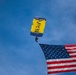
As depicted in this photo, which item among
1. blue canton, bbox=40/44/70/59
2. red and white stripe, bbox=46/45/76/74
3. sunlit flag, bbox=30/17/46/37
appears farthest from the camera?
blue canton, bbox=40/44/70/59

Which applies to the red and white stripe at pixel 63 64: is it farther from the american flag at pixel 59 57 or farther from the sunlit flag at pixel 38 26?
the sunlit flag at pixel 38 26

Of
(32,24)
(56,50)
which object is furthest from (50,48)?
(32,24)

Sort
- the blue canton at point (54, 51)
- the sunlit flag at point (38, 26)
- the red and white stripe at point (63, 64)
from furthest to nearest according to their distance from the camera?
the blue canton at point (54, 51), the red and white stripe at point (63, 64), the sunlit flag at point (38, 26)

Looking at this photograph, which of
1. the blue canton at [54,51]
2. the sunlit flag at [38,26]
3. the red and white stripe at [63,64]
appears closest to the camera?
the sunlit flag at [38,26]

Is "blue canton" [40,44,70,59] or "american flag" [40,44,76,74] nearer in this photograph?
"american flag" [40,44,76,74]

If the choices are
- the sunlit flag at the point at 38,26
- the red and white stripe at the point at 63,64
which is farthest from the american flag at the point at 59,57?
the sunlit flag at the point at 38,26

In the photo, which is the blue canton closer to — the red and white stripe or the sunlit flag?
the red and white stripe

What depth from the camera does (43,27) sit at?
46531 millimetres

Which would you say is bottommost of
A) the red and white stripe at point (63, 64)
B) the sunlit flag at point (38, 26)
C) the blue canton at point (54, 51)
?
the red and white stripe at point (63, 64)

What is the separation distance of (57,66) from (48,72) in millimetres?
1204

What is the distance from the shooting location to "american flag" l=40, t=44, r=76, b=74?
4744 centimetres

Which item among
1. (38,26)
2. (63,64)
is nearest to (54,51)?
(63,64)

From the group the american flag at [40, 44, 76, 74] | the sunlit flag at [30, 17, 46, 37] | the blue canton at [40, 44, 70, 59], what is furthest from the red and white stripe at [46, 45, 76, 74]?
the sunlit flag at [30, 17, 46, 37]

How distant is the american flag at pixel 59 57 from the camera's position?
1868 inches
